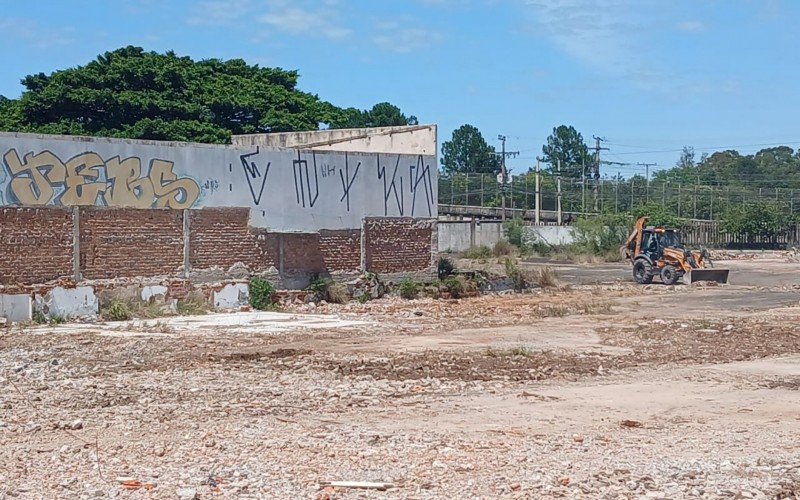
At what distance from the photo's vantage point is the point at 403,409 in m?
11.3

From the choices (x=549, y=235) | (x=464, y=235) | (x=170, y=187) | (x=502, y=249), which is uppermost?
(x=170, y=187)

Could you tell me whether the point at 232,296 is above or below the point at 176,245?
below

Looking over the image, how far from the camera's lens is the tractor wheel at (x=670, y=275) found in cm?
3466

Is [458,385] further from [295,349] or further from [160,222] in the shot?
[160,222]

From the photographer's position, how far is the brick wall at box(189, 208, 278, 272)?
80.8 feet

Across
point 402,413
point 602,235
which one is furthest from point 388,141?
point 602,235

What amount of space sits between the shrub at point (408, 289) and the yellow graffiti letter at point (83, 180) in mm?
8668

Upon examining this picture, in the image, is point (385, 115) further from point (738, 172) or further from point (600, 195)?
point (738, 172)

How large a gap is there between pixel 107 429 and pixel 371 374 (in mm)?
4617

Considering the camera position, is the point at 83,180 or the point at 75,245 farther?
the point at 83,180

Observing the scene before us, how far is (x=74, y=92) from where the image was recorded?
48.6 m

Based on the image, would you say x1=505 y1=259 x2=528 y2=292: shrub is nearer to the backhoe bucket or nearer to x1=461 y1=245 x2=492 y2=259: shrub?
the backhoe bucket

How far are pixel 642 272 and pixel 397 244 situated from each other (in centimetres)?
1094

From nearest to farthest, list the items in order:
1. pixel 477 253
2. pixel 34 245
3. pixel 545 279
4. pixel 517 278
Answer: pixel 34 245 → pixel 517 278 → pixel 545 279 → pixel 477 253
